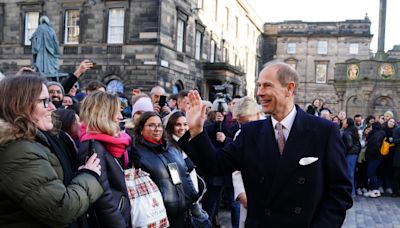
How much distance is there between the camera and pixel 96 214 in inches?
125

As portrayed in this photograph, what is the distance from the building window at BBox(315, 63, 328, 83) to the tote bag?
5098 cm

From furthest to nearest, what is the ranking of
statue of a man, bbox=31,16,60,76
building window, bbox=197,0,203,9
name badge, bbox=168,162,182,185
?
building window, bbox=197,0,203,9 < statue of a man, bbox=31,16,60,76 < name badge, bbox=168,162,182,185

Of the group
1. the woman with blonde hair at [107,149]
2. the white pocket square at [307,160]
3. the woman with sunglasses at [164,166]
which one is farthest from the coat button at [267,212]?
the woman with sunglasses at [164,166]

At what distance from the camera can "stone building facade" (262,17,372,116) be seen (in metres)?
51.6

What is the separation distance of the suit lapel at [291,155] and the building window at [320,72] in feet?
169

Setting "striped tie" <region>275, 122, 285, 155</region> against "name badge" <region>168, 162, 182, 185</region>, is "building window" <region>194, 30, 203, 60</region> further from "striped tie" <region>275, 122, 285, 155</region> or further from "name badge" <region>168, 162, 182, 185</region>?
"striped tie" <region>275, 122, 285, 155</region>

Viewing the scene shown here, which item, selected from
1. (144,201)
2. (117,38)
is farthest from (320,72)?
→ (144,201)

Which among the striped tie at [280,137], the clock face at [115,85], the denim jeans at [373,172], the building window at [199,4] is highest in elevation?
the building window at [199,4]

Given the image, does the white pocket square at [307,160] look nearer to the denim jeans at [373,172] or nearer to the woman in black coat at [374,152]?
the woman in black coat at [374,152]

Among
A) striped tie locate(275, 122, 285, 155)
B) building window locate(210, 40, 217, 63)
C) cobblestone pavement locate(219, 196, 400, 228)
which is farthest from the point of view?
building window locate(210, 40, 217, 63)

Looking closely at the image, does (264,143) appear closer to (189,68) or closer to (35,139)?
(35,139)

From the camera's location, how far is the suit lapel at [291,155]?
286 cm

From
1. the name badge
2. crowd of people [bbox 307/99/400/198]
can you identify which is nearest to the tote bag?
the name badge

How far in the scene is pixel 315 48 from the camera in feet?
173
